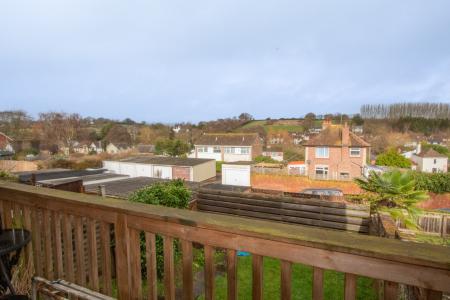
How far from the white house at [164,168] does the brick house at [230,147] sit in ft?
29.7

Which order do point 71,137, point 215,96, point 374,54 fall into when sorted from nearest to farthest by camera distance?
point 374,54 < point 71,137 < point 215,96

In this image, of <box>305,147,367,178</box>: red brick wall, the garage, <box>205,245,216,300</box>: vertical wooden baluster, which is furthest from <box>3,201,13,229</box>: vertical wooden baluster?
<box>305,147,367,178</box>: red brick wall

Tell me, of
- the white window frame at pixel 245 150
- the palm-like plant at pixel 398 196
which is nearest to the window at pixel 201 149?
the white window frame at pixel 245 150

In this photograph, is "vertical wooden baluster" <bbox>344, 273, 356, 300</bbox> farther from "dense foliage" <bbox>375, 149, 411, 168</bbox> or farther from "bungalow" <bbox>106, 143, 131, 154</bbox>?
"bungalow" <bbox>106, 143, 131, 154</bbox>

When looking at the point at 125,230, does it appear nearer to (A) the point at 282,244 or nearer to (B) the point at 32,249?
(A) the point at 282,244

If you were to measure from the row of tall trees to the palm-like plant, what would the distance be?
50.7 meters

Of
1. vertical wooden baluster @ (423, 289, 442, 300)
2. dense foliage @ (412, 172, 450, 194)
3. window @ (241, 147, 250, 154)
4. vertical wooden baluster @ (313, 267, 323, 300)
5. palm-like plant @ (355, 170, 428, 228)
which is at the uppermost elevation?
vertical wooden baluster @ (423, 289, 442, 300)

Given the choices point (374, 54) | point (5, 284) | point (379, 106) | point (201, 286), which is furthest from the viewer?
point (379, 106)

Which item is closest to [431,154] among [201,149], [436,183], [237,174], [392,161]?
[392,161]

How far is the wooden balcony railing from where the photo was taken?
3.16 feet

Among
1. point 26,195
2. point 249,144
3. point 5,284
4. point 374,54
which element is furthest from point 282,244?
point 249,144

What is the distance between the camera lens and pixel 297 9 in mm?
8906

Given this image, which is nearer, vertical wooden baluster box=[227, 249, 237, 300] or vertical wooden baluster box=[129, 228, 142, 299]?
vertical wooden baluster box=[227, 249, 237, 300]

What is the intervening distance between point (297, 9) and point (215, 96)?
106 ft
